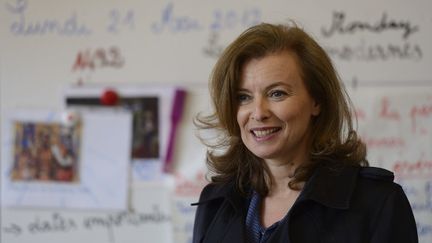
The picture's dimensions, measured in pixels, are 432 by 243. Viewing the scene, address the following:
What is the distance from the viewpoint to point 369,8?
48.3 inches

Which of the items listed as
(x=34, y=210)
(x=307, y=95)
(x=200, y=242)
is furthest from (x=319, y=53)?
(x=34, y=210)

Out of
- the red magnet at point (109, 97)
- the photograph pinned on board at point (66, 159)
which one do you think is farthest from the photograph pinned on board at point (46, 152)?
the red magnet at point (109, 97)

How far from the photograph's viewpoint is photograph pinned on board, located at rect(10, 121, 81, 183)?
4.46 ft

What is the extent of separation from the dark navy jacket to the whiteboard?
0.52m

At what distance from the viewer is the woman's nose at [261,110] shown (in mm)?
750

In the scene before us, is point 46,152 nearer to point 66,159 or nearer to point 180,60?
point 66,159

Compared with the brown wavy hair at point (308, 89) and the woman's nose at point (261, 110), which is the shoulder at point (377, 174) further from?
the woman's nose at point (261, 110)

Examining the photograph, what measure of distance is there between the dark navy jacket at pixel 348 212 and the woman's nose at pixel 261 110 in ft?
0.41

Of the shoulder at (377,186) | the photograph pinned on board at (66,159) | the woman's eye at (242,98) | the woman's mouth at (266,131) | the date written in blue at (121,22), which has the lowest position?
the photograph pinned on board at (66,159)

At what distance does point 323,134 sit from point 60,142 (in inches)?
32.5

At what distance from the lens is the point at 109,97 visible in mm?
1335

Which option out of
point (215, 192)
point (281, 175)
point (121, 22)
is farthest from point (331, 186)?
point (121, 22)

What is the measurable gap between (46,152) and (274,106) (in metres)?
0.84

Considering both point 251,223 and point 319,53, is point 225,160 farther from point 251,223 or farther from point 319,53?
point 319,53
